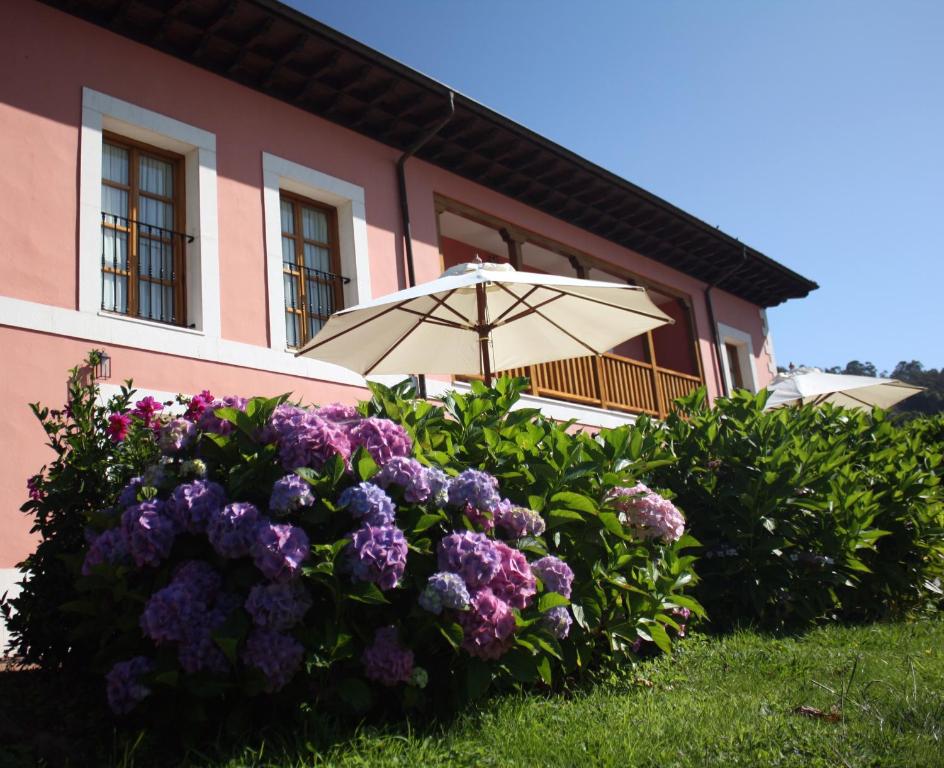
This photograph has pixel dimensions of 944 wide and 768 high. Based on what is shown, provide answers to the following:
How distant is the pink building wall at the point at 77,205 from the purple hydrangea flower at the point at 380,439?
3.79 metres

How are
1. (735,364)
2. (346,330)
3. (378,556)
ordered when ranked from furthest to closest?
(735,364), (346,330), (378,556)

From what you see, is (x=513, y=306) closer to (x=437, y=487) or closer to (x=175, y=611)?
(x=437, y=487)

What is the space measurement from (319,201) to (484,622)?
24.0ft

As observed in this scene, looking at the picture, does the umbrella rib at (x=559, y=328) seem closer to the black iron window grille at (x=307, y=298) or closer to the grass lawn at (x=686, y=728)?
the black iron window grille at (x=307, y=298)

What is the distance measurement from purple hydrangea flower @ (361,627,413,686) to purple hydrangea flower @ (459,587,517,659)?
0.72 ft

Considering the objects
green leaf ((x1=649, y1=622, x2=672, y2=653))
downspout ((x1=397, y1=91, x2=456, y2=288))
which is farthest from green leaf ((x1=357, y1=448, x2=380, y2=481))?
downspout ((x1=397, y1=91, x2=456, y2=288))

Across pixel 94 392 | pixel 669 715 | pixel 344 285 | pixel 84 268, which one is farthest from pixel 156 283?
pixel 669 715

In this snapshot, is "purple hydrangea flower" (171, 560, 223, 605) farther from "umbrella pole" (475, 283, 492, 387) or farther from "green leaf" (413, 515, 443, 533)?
"umbrella pole" (475, 283, 492, 387)

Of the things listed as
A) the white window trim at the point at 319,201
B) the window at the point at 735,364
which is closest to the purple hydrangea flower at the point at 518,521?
the white window trim at the point at 319,201

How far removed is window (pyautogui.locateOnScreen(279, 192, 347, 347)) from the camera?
29.5 ft

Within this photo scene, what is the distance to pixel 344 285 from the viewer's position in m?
9.45

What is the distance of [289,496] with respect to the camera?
3072 millimetres

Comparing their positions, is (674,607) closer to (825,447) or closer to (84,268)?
(825,447)

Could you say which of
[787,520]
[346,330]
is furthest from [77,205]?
[787,520]
